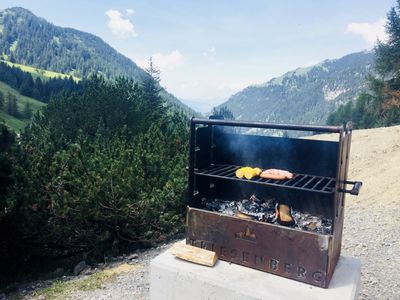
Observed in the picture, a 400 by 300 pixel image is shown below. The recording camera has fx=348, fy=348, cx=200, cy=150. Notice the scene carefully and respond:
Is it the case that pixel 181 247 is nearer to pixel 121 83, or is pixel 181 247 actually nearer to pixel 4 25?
pixel 121 83

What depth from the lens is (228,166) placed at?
4395 millimetres

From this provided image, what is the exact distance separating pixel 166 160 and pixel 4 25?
672ft

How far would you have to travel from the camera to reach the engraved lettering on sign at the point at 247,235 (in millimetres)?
3451

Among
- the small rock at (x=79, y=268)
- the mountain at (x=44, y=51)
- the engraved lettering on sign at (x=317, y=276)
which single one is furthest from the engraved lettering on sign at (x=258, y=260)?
the mountain at (x=44, y=51)

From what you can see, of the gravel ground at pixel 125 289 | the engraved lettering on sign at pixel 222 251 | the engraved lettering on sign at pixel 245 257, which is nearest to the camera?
the engraved lettering on sign at pixel 245 257

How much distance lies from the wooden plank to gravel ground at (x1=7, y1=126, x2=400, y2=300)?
1.92 m

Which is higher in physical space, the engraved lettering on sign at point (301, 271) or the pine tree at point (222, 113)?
the pine tree at point (222, 113)

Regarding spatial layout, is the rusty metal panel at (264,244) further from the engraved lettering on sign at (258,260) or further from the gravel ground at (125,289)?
the gravel ground at (125,289)

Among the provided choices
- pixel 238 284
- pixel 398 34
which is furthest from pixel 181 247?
pixel 398 34

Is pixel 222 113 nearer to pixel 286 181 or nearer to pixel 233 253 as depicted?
pixel 286 181

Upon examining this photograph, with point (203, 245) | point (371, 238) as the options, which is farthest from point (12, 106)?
point (203, 245)

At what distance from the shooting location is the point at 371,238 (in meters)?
7.30

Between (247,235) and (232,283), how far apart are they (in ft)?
1.57

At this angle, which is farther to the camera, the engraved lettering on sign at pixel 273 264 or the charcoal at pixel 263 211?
the charcoal at pixel 263 211
